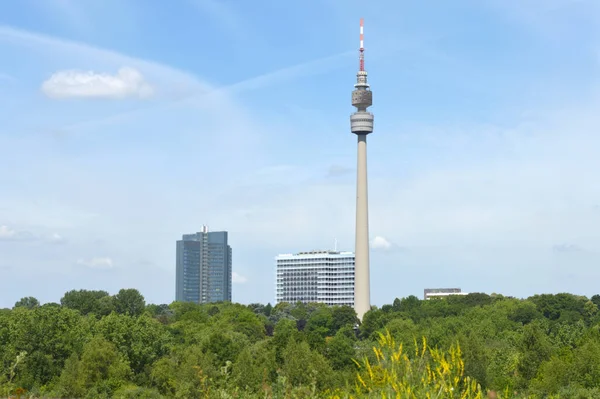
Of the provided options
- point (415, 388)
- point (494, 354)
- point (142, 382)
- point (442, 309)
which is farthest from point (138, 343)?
point (442, 309)

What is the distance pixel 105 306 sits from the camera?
176250 mm

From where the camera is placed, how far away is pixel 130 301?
576 ft

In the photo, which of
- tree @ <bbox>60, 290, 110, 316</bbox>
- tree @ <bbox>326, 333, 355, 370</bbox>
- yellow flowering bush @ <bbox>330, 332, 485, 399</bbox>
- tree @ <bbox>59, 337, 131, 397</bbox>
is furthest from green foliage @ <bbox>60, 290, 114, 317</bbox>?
yellow flowering bush @ <bbox>330, 332, 485, 399</bbox>

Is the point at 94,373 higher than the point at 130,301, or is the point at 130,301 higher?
the point at 130,301

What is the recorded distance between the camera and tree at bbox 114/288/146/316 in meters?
174

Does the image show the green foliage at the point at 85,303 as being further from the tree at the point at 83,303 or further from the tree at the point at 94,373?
the tree at the point at 94,373

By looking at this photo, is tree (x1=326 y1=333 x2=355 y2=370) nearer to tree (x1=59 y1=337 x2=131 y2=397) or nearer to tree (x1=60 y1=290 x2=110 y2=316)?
tree (x1=59 y1=337 x2=131 y2=397)

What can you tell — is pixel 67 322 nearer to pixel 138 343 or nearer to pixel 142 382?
pixel 138 343

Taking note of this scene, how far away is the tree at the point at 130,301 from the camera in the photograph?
174 m

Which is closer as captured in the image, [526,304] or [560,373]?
[560,373]

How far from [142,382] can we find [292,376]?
18508 millimetres

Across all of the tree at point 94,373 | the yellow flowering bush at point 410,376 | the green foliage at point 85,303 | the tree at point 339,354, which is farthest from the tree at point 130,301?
the yellow flowering bush at point 410,376

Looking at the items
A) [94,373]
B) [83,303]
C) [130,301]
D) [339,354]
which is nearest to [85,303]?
[83,303]

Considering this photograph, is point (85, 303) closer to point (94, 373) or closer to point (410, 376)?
point (94, 373)
